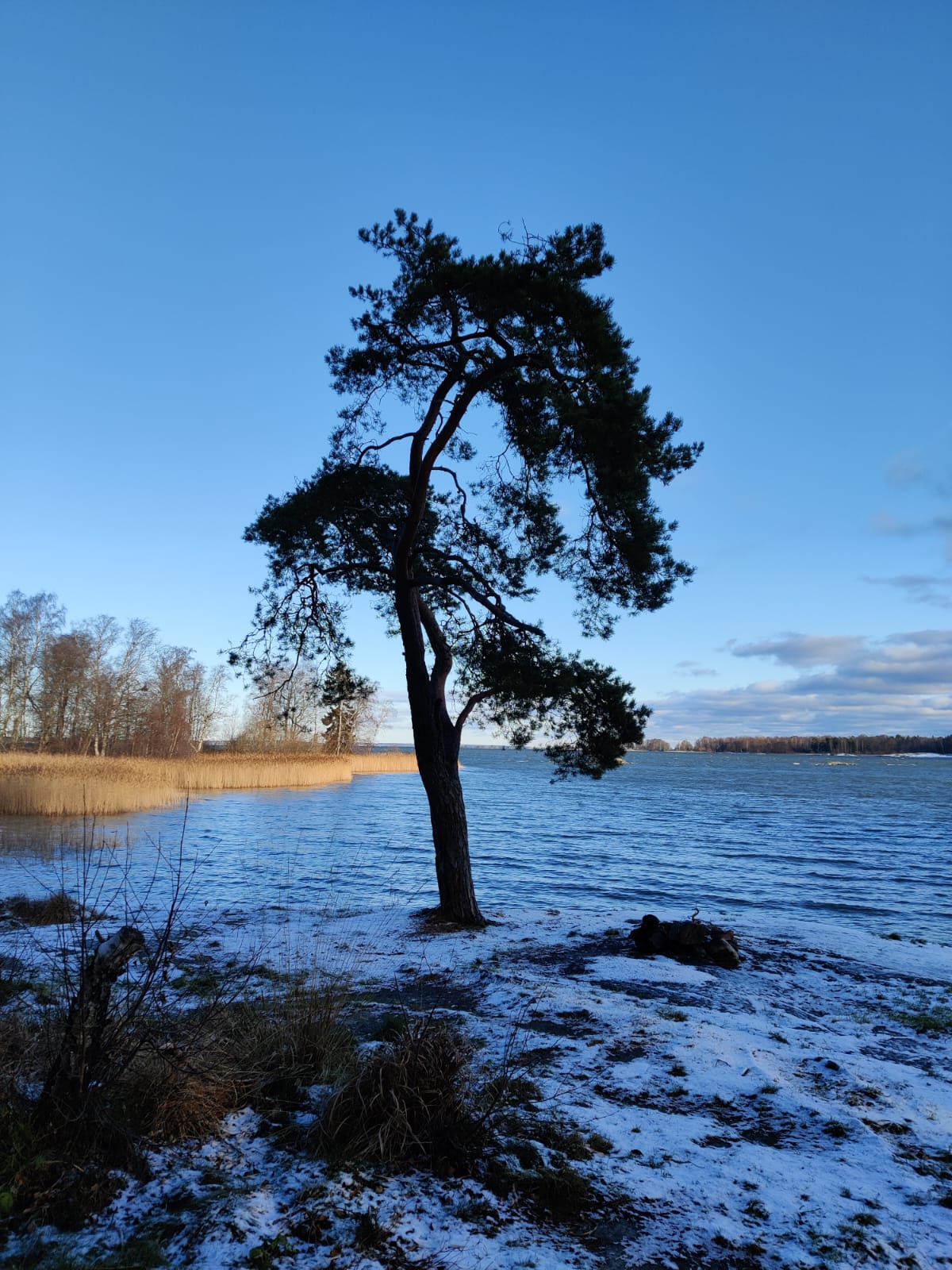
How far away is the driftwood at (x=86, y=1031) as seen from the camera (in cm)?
319

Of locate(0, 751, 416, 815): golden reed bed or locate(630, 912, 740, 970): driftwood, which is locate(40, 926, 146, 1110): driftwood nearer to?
locate(630, 912, 740, 970): driftwood

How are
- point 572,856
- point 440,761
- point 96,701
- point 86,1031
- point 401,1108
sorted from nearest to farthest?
point 86,1031, point 401,1108, point 440,761, point 572,856, point 96,701

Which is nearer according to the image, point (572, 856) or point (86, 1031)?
point (86, 1031)

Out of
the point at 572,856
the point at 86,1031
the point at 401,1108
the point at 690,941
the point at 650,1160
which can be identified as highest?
the point at 86,1031

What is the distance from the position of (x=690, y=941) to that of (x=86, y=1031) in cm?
664

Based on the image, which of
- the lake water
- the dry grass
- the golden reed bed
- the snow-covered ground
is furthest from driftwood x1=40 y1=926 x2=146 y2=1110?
the golden reed bed

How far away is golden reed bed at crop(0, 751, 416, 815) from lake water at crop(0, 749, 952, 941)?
118 centimetres

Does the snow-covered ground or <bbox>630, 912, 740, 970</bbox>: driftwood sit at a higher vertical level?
the snow-covered ground

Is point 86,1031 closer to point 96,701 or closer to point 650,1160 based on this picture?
point 650,1160

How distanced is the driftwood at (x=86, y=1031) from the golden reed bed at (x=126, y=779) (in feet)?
30.0

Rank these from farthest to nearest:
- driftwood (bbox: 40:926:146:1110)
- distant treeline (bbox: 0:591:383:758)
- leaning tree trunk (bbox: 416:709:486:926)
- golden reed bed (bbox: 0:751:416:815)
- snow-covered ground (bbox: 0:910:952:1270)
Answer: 1. distant treeline (bbox: 0:591:383:758)
2. golden reed bed (bbox: 0:751:416:815)
3. leaning tree trunk (bbox: 416:709:486:926)
4. driftwood (bbox: 40:926:146:1110)
5. snow-covered ground (bbox: 0:910:952:1270)

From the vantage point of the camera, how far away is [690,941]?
8.23 meters

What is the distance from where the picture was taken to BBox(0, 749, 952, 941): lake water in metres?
13.7

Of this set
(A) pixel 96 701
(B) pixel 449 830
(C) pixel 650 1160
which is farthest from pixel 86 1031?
(A) pixel 96 701
